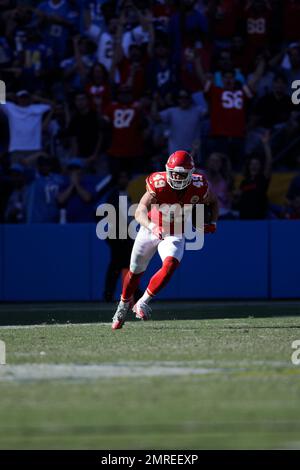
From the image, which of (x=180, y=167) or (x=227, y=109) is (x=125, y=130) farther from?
(x=180, y=167)

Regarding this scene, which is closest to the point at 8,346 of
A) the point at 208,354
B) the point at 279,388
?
the point at 208,354

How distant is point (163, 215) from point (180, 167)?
2.05 feet

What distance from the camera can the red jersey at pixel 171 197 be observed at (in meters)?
12.3

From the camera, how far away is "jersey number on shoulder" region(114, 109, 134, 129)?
17984 millimetres

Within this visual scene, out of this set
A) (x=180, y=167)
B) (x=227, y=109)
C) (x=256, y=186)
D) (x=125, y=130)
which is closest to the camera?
(x=180, y=167)

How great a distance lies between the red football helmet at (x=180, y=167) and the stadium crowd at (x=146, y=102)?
4967mm

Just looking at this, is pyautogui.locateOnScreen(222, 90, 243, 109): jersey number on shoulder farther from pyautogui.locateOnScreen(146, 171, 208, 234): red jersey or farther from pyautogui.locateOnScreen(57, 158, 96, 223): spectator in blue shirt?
pyautogui.locateOnScreen(146, 171, 208, 234): red jersey

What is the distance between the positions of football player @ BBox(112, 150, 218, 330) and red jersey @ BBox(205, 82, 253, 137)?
5.60 metres

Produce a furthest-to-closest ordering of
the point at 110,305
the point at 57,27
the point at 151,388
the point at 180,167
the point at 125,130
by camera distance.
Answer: the point at 57,27, the point at 125,130, the point at 110,305, the point at 180,167, the point at 151,388

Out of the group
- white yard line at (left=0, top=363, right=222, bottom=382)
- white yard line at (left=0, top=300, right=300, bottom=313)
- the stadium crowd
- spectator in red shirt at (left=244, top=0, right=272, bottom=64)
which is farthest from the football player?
spectator in red shirt at (left=244, top=0, right=272, bottom=64)

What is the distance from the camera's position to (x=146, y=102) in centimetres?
1834

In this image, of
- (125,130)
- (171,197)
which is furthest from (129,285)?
(125,130)

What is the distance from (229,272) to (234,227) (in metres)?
0.70

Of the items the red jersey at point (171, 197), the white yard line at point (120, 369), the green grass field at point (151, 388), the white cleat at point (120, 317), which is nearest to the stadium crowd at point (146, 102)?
the red jersey at point (171, 197)
